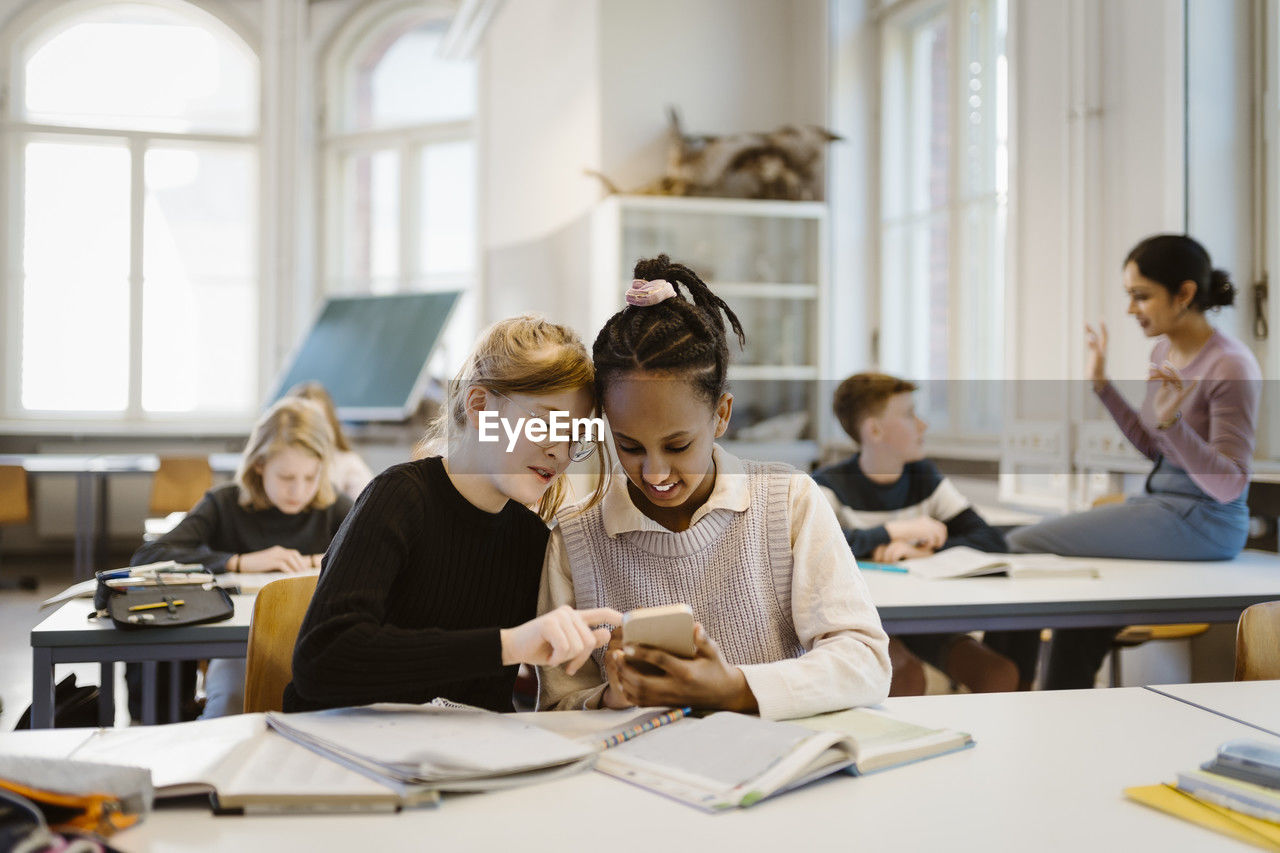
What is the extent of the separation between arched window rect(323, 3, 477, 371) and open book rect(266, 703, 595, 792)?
6348 millimetres

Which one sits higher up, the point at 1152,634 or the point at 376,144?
the point at 376,144

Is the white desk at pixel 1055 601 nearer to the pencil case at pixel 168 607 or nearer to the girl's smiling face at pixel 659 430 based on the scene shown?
the girl's smiling face at pixel 659 430

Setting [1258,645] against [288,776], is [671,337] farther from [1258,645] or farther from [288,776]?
[1258,645]

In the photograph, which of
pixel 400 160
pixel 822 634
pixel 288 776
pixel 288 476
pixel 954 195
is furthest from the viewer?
pixel 400 160

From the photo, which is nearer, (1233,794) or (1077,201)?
(1233,794)

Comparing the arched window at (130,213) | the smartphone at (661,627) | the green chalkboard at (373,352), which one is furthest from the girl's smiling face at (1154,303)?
the arched window at (130,213)

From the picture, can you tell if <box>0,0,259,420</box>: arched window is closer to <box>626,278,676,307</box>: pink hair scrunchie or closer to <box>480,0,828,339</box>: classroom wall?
<box>480,0,828,339</box>: classroom wall

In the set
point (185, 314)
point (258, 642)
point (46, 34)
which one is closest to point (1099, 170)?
point (258, 642)

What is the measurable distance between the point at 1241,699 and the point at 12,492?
645 cm

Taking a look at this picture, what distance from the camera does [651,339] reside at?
1408mm

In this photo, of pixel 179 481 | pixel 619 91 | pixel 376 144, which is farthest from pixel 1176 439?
pixel 376 144

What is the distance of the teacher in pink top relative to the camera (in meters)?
2.68

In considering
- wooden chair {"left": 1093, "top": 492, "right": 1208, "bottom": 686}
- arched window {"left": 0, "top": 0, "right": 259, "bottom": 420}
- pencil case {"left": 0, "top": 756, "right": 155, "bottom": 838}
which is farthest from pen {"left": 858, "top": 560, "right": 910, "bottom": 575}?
arched window {"left": 0, "top": 0, "right": 259, "bottom": 420}

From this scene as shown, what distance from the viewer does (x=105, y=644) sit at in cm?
190
